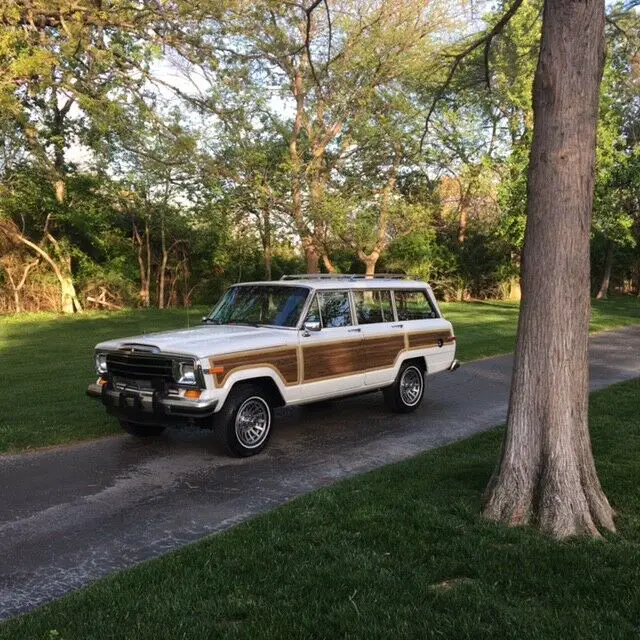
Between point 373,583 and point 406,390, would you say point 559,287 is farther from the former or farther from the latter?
point 406,390

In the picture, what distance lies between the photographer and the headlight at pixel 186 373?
673cm

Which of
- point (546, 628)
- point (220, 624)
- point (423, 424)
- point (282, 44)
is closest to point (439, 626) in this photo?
point (546, 628)

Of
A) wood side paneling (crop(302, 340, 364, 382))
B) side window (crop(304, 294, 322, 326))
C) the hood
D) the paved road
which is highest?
side window (crop(304, 294, 322, 326))

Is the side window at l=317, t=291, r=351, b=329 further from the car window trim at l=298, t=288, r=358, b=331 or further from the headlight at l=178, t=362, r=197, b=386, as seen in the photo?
the headlight at l=178, t=362, r=197, b=386

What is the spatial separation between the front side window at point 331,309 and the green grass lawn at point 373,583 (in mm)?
3272

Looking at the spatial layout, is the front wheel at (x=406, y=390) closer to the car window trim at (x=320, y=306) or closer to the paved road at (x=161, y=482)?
the paved road at (x=161, y=482)

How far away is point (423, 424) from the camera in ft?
29.1

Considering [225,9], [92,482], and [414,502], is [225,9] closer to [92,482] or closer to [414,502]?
[92,482]

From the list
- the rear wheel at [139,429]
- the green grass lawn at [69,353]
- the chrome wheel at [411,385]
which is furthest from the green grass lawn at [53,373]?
the chrome wheel at [411,385]

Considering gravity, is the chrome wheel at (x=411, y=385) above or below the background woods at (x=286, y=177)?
below

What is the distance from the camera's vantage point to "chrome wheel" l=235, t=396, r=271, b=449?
7.15 metres

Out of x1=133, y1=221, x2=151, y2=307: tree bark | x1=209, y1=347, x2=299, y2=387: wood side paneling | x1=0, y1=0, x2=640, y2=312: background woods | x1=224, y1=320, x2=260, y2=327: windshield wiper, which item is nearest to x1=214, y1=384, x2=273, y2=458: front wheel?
x1=209, y1=347, x2=299, y2=387: wood side paneling

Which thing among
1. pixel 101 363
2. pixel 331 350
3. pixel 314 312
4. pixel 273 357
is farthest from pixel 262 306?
pixel 101 363

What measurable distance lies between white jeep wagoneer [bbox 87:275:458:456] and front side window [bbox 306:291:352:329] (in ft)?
0.05
